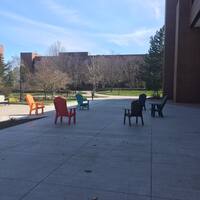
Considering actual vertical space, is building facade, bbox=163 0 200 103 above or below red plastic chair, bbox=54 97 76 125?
above

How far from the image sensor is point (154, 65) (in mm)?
40031

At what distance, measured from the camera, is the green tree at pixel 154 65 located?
3928cm

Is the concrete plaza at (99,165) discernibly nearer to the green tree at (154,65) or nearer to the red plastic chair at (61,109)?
the red plastic chair at (61,109)

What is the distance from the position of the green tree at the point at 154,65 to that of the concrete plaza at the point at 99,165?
2967cm

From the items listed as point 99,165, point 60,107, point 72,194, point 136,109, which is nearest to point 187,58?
point 136,109

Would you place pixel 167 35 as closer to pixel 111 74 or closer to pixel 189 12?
pixel 189 12

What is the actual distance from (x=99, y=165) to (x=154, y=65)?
3524 cm

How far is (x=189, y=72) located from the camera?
24.0 meters

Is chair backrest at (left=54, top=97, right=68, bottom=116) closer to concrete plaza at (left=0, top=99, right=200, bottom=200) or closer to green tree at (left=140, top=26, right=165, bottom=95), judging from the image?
concrete plaza at (left=0, top=99, right=200, bottom=200)

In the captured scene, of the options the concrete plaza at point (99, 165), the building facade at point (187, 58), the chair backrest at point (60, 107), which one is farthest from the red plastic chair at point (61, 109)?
the building facade at point (187, 58)

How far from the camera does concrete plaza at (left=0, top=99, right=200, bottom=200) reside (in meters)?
4.48

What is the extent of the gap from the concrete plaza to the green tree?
29.7 meters

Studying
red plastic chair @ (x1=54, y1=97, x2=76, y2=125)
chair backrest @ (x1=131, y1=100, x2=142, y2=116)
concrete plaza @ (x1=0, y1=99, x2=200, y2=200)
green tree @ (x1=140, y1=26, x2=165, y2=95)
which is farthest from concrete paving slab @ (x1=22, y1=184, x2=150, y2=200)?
green tree @ (x1=140, y1=26, x2=165, y2=95)

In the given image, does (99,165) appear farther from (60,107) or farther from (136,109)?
(60,107)
